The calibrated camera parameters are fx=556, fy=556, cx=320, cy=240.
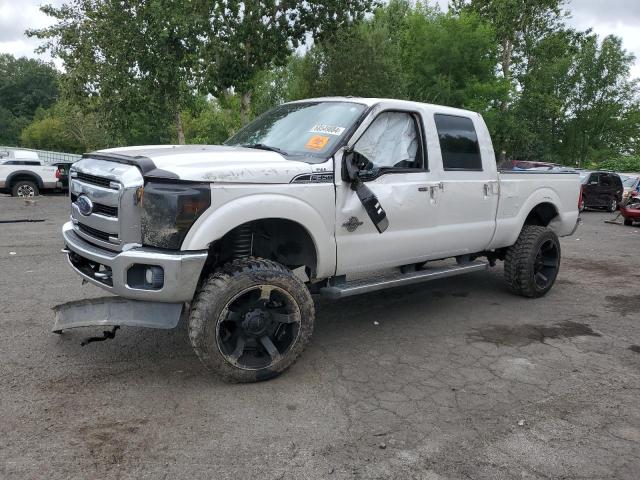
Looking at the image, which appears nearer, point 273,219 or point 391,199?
point 273,219

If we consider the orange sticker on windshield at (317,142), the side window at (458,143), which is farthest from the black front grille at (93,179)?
the side window at (458,143)

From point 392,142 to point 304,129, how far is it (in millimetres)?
806

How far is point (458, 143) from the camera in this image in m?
5.52

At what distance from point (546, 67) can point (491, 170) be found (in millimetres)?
34271

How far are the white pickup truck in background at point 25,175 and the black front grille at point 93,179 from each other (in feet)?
59.0

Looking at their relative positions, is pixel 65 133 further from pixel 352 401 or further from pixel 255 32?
pixel 352 401

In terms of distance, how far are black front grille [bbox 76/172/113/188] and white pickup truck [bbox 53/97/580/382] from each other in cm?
2

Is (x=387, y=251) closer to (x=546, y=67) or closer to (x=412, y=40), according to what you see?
(x=412, y=40)

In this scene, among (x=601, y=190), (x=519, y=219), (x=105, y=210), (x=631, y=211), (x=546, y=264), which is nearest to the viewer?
(x=105, y=210)

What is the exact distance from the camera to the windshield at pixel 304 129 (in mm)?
4496

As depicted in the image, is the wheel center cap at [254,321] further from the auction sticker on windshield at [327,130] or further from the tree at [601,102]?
the tree at [601,102]

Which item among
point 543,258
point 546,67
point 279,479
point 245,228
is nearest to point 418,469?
point 279,479

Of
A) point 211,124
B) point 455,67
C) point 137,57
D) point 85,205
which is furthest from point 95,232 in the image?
point 211,124

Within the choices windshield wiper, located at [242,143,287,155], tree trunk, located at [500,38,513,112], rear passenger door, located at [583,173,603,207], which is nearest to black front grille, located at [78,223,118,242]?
windshield wiper, located at [242,143,287,155]
